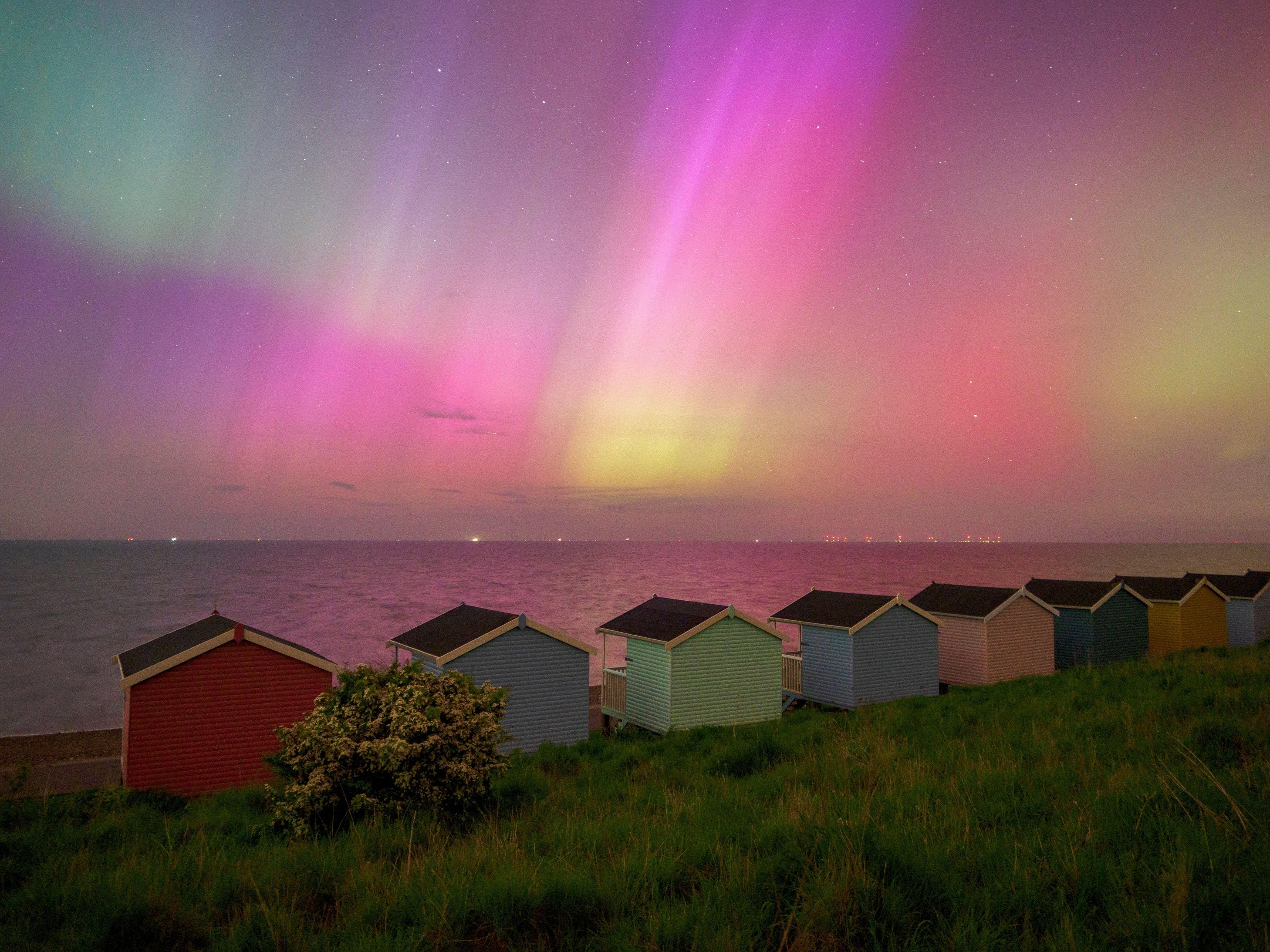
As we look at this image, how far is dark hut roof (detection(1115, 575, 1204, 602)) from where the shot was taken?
34.4 metres

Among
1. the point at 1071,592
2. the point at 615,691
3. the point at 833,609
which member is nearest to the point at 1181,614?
the point at 1071,592

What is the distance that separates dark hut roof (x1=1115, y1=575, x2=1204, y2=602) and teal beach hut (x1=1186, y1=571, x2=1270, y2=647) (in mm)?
785

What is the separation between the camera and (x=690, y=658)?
23719 millimetres

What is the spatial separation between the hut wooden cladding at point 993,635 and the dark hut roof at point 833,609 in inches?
170

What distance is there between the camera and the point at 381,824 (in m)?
8.03

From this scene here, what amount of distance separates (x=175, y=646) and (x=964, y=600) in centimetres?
2860

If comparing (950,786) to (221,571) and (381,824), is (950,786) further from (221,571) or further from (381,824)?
(221,571)

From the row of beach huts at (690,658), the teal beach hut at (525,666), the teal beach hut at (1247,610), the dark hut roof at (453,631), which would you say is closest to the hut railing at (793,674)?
the row of beach huts at (690,658)

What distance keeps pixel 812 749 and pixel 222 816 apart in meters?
9.42

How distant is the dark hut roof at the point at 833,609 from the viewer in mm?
26453

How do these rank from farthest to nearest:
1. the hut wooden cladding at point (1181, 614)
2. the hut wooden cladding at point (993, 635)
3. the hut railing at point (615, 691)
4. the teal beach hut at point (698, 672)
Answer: the hut wooden cladding at point (1181, 614)
the hut wooden cladding at point (993, 635)
the hut railing at point (615, 691)
the teal beach hut at point (698, 672)

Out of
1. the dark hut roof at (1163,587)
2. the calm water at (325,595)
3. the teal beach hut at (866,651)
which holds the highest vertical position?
the dark hut roof at (1163,587)

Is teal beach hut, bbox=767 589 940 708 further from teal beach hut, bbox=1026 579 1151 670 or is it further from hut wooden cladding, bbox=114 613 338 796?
hut wooden cladding, bbox=114 613 338 796

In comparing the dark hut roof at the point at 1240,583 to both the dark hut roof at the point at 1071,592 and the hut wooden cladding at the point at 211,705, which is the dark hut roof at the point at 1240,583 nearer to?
the dark hut roof at the point at 1071,592
